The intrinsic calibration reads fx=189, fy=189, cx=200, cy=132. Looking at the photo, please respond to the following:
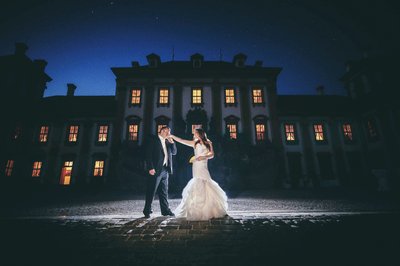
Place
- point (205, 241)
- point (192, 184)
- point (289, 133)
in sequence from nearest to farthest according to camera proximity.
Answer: point (205, 241) → point (192, 184) → point (289, 133)

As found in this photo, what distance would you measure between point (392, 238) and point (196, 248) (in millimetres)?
3272

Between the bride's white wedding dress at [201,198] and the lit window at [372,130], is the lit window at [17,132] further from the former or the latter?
the lit window at [372,130]

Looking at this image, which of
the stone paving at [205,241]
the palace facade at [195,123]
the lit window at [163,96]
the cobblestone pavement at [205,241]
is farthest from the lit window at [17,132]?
the stone paving at [205,241]

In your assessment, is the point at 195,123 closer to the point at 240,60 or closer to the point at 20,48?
the point at 240,60

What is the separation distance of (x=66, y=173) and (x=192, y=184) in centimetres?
1778

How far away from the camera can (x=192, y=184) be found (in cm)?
492

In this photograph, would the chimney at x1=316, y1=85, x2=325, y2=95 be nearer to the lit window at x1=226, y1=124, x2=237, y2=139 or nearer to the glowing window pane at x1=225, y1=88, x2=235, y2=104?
the glowing window pane at x1=225, y1=88, x2=235, y2=104

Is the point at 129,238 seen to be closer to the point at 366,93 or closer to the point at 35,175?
the point at 35,175

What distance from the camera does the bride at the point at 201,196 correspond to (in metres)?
4.56

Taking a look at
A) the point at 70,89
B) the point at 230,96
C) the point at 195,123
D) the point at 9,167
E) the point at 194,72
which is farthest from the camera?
the point at 70,89

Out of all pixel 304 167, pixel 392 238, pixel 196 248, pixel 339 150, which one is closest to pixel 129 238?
pixel 196 248

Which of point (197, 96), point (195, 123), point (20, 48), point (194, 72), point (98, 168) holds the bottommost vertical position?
point (98, 168)

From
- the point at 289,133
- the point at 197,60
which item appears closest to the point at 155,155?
the point at 197,60

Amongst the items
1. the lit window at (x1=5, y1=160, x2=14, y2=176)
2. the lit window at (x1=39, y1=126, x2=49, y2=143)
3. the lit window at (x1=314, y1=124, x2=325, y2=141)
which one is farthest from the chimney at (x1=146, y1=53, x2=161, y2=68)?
the lit window at (x1=314, y1=124, x2=325, y2=141)
